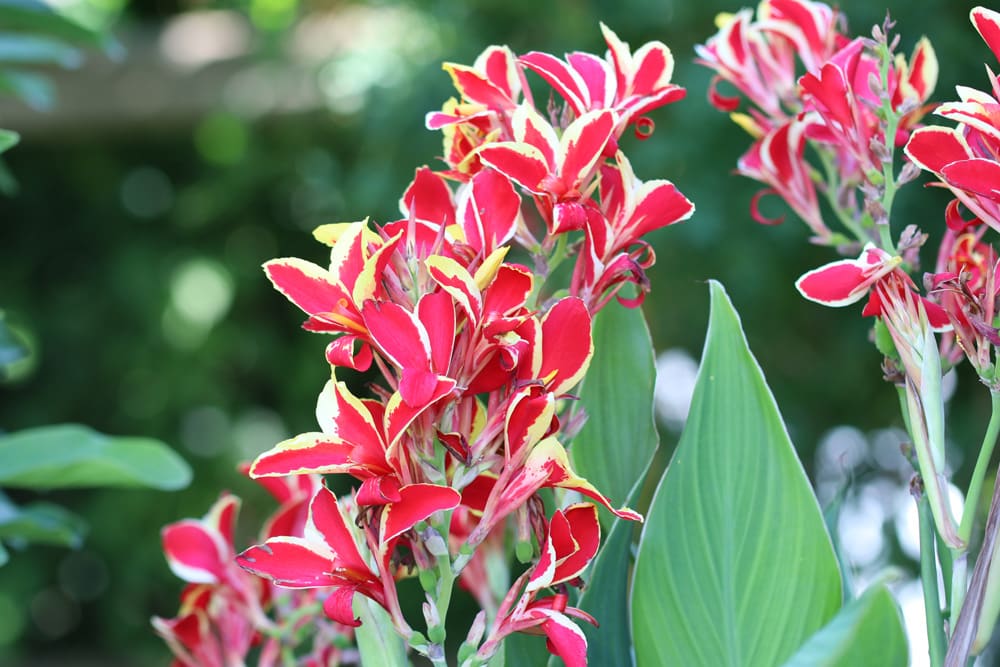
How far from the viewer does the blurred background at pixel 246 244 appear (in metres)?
1.63

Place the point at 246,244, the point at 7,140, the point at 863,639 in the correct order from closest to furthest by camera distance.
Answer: the point at 863,639 < the point at 7,140 < the point at 246,244

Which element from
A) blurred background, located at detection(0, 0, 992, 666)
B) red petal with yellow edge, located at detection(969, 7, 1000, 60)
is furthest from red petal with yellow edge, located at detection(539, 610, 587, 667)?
blurred background, located at detection(0, 0, 992, 666)

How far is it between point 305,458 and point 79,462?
34 cm

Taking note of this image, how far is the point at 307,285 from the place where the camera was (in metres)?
0.33

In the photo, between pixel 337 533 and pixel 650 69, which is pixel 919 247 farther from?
pixel 337 533

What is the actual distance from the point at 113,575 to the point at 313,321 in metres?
2.22

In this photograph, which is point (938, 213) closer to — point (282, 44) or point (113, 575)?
point (282, 44)

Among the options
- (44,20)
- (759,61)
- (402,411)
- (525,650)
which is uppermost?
(44,20)

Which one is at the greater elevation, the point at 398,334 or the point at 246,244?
the point at 246,244

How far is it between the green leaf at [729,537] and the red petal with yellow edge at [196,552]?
187 mm

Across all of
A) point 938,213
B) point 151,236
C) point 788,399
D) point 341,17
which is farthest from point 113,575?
point 938,213

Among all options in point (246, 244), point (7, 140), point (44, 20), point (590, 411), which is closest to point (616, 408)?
point (590, 411)

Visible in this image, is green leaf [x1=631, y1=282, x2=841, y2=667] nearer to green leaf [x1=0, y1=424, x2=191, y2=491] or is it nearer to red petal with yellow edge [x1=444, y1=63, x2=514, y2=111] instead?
red petal with yellow edge [x1=444, y1=63, x2=514, y2=111]

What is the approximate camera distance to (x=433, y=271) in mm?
305
